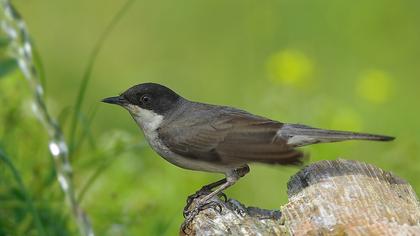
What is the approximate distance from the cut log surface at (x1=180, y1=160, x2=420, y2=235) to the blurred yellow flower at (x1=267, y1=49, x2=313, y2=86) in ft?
18.1

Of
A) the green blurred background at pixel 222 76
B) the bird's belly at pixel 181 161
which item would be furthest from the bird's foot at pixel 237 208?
the green blurred background at pixel 222 76

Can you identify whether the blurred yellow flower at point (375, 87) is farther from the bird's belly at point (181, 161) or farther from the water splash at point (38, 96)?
the water splash at point (38, 96)

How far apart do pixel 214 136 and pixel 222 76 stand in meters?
5.23

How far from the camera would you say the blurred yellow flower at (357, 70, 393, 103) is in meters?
10.8

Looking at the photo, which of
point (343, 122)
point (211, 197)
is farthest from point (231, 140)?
point (343, 122)

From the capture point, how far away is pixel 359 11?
1265 centimetres

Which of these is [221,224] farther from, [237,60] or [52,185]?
[237,60]

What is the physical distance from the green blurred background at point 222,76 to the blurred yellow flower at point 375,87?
0.6 inches

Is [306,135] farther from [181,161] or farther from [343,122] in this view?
[343,122]

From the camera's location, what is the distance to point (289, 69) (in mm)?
11016

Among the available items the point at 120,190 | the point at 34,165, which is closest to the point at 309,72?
the point at 120,190

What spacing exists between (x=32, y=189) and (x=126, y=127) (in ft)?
10.6

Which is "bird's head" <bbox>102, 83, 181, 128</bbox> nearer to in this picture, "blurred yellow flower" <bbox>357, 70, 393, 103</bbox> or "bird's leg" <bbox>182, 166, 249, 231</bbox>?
"bird's leg" <bbox>182, 166, 249, 231</bbox>

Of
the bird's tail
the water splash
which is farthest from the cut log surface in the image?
the water splash
